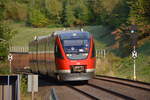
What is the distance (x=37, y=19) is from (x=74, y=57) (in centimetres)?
8776

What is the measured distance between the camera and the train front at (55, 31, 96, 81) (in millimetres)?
27594

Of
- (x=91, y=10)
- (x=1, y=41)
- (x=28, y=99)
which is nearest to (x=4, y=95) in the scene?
(x=28, y=99)

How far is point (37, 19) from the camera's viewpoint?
115m

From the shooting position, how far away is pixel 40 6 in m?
120

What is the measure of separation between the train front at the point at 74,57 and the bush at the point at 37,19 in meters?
75.0

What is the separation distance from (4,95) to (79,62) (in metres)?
4.38

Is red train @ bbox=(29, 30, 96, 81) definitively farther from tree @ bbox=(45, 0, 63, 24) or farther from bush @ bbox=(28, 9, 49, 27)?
tree @ bbox=(45, 0, 63, 24)

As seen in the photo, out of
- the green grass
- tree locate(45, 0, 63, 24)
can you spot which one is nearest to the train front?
the green grass

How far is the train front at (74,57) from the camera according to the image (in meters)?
27.6

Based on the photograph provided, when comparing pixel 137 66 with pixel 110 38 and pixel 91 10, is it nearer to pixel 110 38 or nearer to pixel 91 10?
pixel 110 38

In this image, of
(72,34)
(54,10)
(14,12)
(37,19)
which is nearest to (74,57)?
(72,34)

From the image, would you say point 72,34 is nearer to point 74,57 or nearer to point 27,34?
point 74,57

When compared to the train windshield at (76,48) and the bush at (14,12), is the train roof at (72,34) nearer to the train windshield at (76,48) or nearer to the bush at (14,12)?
the train windshield at (76,48)

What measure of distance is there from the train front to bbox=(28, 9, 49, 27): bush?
246 feet
